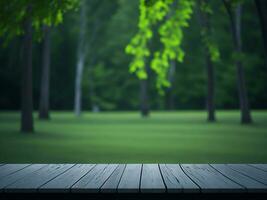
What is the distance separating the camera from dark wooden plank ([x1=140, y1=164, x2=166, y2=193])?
588cm

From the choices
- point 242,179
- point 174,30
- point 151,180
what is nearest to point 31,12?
point 174,30

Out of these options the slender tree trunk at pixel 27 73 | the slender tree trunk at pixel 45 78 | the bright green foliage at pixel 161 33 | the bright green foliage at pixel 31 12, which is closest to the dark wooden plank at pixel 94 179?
the bright green foliage at pixel 31 12

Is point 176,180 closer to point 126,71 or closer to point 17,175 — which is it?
point 17,175

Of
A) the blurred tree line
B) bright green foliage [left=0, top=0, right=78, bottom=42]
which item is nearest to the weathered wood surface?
bright green foliage [left=0, top=0, right=78, bottom=42]

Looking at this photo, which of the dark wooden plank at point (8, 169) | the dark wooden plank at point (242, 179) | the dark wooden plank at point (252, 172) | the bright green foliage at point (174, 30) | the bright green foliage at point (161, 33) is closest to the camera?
the dark wooden plank at point (242, 179)

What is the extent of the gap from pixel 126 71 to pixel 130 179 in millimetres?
58201

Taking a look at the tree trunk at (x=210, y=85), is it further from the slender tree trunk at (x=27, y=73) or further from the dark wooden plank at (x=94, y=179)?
the dark wooden plank at (x=94, y=179)

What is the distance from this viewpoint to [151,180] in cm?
657

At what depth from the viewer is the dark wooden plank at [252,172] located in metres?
6.70

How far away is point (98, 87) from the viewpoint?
208ft

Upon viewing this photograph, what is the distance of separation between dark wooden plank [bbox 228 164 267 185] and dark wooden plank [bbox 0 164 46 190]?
3182 mm

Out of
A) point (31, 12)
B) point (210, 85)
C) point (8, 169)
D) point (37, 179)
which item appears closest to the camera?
point (37, 179)

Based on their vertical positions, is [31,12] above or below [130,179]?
above

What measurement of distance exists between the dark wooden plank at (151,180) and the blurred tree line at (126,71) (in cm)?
4820
